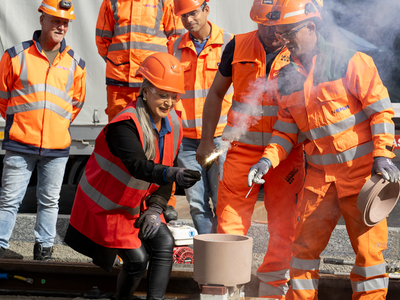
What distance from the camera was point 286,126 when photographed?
3.38 meters

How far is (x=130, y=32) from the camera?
484 centimetres

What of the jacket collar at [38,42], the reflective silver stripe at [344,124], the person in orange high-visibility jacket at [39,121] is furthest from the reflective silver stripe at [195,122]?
the reflective silver stripe at [344,124]

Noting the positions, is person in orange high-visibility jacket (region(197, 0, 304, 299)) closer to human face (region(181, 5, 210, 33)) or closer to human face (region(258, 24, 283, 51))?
human face (region(258, 24, 283, 51))

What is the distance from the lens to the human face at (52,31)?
465 centimetres

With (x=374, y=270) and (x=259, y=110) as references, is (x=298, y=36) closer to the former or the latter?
(x=259, y=110)

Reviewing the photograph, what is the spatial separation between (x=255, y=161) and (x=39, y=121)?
2.11m

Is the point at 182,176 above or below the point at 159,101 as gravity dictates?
below

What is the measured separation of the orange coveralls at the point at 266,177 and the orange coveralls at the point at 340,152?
31cm

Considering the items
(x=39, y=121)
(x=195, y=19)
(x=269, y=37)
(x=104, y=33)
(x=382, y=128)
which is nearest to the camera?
(x=382, y=128)

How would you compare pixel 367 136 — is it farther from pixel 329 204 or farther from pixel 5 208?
pixel 5 208

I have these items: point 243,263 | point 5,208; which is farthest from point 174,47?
point 243,263

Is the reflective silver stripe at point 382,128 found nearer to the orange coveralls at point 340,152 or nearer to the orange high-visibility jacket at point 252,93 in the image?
the orange coveralls at point 340,152

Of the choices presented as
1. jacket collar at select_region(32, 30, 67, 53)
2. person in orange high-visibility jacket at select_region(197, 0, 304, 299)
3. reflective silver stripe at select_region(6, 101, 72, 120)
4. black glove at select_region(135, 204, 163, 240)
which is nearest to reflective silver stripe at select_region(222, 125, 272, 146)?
person in orange high-visibility jacket at select_region(197, 0, 304, 299)

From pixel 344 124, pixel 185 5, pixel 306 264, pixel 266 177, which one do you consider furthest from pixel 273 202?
pixel 185 5
